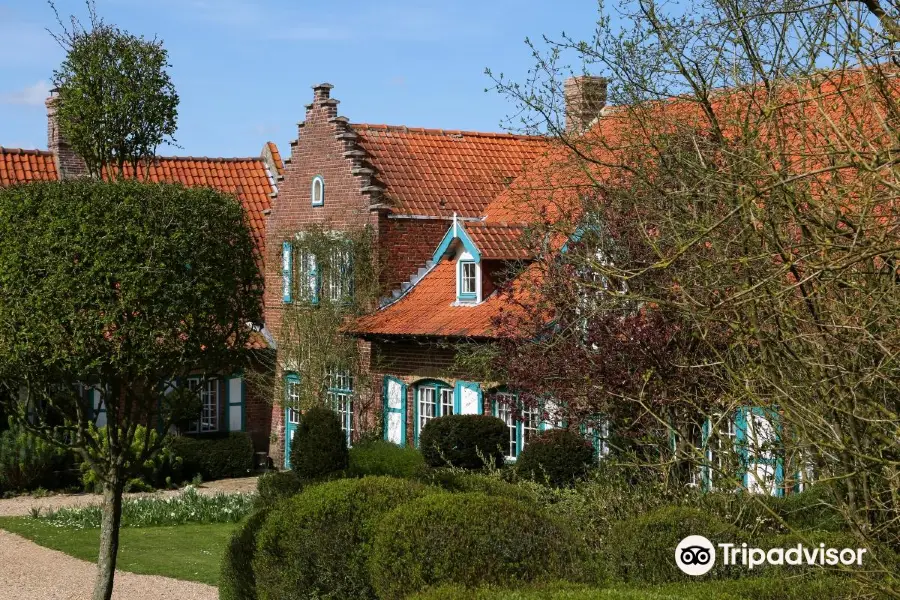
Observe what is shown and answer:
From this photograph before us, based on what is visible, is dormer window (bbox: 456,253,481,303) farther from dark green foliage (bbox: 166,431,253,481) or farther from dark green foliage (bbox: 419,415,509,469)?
dark green foliage (bbox: 166,431,253,481)

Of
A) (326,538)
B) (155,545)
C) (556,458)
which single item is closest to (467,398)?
(556,458)

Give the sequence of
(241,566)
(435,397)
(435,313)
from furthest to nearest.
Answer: (435,397)
(435,313)
(241,566)

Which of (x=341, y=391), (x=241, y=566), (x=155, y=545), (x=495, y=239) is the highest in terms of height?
(x=495, y=239)

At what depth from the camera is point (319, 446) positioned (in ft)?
58.1

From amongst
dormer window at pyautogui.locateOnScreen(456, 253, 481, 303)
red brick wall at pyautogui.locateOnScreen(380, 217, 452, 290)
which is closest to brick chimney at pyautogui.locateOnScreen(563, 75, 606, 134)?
dormer window at pyautogui.locateOnScreen(456, 253, 481, 303)

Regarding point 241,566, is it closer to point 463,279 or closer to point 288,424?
point 463,279

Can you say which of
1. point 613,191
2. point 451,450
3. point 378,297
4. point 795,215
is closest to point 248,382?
point 378,297

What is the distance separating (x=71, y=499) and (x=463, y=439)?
847cm

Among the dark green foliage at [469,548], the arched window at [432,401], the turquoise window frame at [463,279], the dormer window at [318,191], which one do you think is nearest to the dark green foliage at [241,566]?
the dark green foliage at [469,548]

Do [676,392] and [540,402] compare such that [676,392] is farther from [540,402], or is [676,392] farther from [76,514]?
[76,514]

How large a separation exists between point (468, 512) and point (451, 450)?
10037mm

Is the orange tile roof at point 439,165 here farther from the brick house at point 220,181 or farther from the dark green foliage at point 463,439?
the dark green foliage at point 463,439

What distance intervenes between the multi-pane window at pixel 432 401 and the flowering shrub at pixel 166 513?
144 inches

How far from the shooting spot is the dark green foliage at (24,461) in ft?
73.2
